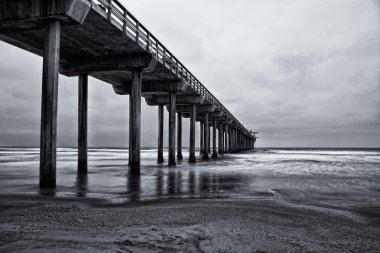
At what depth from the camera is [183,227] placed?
4801 millimetres

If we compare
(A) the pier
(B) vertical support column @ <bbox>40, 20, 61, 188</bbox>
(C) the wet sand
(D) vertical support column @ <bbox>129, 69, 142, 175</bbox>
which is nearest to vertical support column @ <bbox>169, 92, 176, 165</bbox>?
(A) the pier

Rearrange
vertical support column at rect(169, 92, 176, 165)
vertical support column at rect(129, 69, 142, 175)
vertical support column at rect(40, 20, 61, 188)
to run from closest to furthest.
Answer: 1. vertical support column at rect(40, 20, 61, 188)
2. vertical support column at rect(129, 69, 142, 175)
3. vertical support column at rect(169, 92, 176, 165)

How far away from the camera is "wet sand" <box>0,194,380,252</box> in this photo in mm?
3848

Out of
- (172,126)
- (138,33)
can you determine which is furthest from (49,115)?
(172,126)

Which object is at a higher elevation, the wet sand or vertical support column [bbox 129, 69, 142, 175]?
vertical support column [bbox 129, 69, 142, 175]

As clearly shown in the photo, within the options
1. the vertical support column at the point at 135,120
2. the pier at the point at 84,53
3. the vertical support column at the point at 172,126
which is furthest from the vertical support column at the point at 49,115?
the vertical support column at the point at 172,126

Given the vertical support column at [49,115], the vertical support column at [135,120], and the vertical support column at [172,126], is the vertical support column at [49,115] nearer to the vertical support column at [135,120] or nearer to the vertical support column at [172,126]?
the vertical support column at [135,120]

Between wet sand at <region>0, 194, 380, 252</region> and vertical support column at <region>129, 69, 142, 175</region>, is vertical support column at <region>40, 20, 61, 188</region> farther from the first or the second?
vertical support column at <region>129, 69, 142, 175</region>

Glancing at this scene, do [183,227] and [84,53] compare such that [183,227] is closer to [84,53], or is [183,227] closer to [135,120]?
[135,120]

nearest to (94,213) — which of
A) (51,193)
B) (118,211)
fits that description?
(118,211)

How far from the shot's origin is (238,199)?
25.5 ft

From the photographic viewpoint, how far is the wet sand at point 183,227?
385 centimetres

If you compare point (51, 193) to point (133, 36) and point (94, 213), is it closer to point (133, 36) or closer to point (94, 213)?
point (94, 213)

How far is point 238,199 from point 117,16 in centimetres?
881
